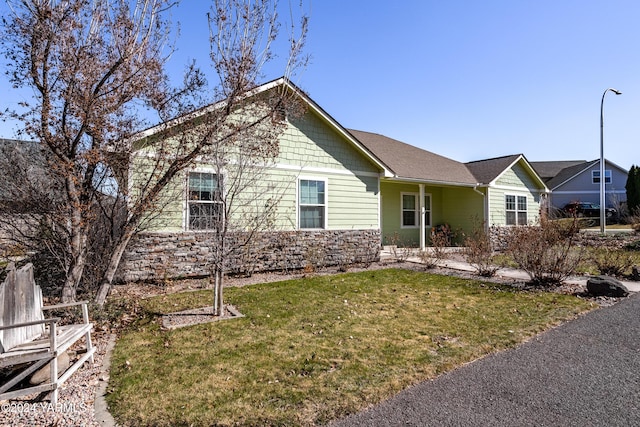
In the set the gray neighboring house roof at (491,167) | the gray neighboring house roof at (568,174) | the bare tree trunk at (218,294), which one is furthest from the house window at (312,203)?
the gray neighboring house roof at (568,174)

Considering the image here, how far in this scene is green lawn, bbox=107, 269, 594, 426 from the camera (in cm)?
311

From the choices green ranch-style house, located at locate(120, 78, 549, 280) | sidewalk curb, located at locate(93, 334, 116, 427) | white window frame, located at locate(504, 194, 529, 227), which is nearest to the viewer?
sidewalk curb, located at locate(93, 334, 116, 427)

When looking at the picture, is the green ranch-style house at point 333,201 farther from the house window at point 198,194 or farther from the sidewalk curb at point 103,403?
the sidewalk curb at point 103,403

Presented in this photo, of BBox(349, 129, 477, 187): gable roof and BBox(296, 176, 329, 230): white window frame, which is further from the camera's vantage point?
BBox(349, 129, 477, 187): gable roof

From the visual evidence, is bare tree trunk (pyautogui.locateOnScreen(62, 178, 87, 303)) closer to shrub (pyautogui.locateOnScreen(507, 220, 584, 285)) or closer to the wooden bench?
the wooden bench

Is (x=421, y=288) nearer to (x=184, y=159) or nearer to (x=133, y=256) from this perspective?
(x=184, y=159)

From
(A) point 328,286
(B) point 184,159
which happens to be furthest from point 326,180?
(B) point 184,159

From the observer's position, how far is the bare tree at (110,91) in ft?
17.0

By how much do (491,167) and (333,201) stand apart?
1046 cm

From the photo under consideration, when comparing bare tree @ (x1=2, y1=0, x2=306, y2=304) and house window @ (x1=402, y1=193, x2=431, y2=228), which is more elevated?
bare tree @ (x1=2, y1=0, x2=306, y2=304)

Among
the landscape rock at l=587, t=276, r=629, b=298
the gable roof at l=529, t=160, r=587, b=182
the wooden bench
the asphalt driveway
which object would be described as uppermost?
the gable roof at l=529, t=160, r=587, b=182

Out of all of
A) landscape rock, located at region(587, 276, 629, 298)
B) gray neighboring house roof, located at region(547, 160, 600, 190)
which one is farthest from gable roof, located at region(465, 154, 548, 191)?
gray neighboring house roof, located at region(547, 160, 600, 190)

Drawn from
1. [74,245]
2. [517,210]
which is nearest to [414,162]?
[517,210]

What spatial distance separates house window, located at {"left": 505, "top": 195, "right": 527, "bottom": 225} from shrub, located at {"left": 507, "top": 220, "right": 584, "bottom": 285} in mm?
9594
